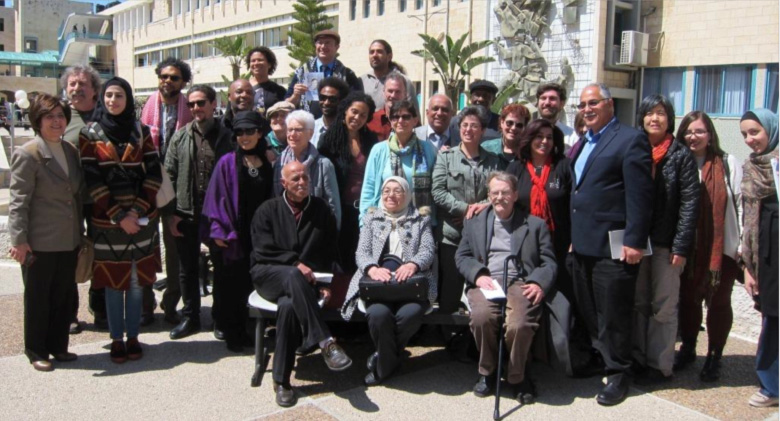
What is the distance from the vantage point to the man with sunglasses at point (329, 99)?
5.97 meters

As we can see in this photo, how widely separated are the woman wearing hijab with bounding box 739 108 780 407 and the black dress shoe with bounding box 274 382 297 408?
9.76 feet

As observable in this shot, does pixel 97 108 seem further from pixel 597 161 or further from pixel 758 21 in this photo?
pixel 758 21

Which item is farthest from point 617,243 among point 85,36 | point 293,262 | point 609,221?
point 85,36

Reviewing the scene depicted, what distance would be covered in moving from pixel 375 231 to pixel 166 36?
61128mm

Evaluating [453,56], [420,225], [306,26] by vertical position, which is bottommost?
[420,225]

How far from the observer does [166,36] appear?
2386 inches

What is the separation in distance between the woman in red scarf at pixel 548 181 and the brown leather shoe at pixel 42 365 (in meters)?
3.55

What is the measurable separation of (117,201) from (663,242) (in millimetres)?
3869

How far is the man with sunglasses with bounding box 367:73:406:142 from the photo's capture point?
6023mm

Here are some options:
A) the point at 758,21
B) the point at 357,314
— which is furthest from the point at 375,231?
the point at 758,21

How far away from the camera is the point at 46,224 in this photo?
4.77 m

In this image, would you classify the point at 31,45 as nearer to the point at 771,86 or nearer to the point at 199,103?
the point at 771,86

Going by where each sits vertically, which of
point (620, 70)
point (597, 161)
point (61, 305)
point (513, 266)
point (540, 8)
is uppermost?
point (540, 8)

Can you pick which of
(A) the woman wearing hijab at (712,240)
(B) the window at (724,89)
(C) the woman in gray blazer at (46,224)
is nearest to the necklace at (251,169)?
(C) the woman in gray blazer at (46,224)
